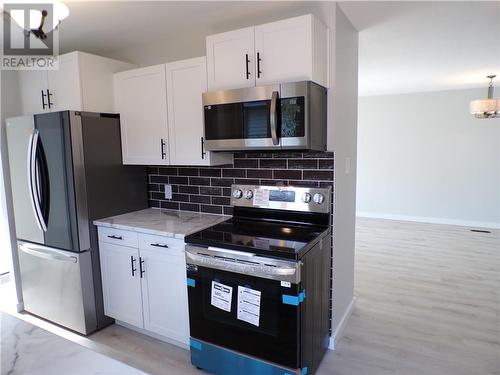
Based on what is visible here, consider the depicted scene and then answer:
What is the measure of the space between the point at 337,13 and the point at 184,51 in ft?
4.32

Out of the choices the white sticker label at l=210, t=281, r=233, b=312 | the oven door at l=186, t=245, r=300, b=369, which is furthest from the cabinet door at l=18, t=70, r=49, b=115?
the white sticker label at l=210, t=281, r=233, b=312

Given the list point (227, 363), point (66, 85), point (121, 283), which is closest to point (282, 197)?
point (227, 363)

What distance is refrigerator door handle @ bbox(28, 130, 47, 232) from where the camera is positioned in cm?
265

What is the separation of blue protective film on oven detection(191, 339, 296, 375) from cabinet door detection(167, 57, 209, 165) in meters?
1.29

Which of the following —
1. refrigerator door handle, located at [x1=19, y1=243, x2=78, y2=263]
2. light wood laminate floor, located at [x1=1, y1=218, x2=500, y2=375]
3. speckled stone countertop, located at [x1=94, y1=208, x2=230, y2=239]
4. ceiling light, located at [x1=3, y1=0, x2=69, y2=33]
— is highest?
ceiling light, located at [x1=3, y1=0, x2=69, y2=33]

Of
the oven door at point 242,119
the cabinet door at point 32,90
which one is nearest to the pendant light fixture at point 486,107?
the oven door at point 242,119

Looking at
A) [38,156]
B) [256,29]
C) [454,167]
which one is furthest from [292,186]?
[454,167]

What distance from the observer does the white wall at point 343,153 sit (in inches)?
89.2

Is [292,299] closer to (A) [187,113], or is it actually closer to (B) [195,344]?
(B) [195,344]

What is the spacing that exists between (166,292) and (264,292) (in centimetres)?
A: 89

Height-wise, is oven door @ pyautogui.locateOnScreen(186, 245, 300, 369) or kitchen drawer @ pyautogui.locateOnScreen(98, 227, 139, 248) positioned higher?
kitchen drawer @ pyautogui.locateOnScreen(98, 227, 139, 248)

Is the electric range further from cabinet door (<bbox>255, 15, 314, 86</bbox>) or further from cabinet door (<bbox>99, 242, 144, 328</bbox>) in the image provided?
cabinet door (<bbox>255, 15, 314, 86</bbox>)

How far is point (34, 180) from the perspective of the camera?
2.69 m

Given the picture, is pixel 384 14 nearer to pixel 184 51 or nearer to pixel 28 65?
pixel 184 51
